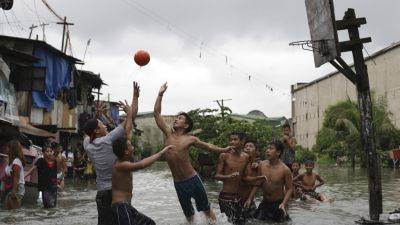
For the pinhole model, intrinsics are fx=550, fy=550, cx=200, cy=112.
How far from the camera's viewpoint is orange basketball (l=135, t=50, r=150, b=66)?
9.05 metres

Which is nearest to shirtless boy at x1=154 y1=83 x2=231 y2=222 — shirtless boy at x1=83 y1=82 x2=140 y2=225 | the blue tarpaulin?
shirtless boy at x1=83 y1=82 x2=140 y2=225


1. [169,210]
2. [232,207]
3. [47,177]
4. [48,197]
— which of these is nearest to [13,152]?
[47,177]

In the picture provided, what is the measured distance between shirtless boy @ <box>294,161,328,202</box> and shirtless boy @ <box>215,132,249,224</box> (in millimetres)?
5082

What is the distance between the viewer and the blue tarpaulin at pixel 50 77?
2409 cm

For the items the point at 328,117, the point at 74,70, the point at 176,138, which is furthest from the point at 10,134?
the point at 328,117

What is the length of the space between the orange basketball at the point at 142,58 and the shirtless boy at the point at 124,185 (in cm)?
327

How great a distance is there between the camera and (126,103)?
21.7 feet

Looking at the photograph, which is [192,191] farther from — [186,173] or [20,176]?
[20,176]

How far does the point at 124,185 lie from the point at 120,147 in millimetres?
422

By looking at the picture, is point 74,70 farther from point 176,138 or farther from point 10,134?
point 176,138

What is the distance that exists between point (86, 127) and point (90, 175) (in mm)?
17346

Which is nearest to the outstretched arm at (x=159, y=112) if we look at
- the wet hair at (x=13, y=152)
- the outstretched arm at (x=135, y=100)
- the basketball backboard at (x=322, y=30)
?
the outstretched arm at (x=135, y=100)

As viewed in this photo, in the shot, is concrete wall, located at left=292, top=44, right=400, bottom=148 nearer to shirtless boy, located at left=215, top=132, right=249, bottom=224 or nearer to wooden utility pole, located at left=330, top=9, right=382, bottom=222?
wooden utility pole, located at left=330, top=9, right=382, bottom=222

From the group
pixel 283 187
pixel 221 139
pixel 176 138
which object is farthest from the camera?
pixel 221 139
